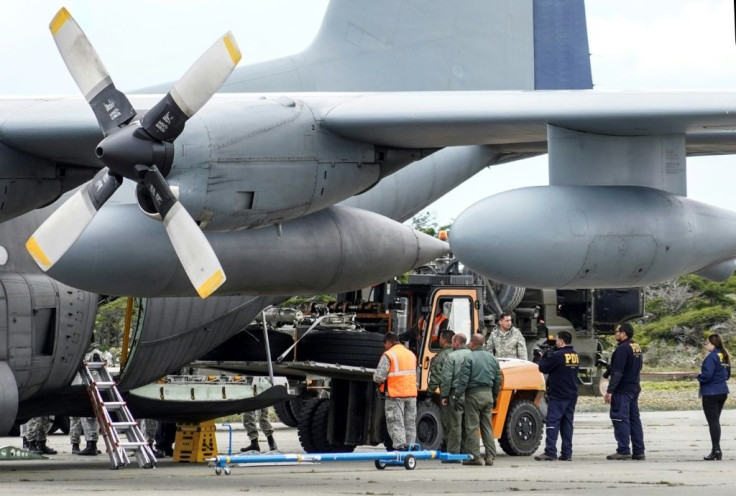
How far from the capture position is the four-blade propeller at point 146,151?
11.3 metres

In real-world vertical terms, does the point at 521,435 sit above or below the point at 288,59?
below

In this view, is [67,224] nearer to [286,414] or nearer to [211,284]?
[211,284]

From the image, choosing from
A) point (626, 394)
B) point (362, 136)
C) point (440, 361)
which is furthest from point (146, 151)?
point (626, 394)

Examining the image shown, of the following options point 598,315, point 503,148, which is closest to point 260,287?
point 503,148

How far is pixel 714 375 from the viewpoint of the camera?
15.6m

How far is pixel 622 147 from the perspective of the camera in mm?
12398

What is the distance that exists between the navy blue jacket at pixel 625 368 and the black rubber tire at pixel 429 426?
7.21 ft

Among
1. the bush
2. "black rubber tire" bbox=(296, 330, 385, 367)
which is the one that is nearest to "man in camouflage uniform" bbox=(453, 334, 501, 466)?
"black rubber tire" bbox=(296, 330, 385, 367)

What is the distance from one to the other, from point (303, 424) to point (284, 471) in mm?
2739

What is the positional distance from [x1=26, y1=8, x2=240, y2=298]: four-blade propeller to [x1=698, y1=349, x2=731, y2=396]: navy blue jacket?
21.8 ft

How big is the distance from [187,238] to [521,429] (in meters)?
7.10

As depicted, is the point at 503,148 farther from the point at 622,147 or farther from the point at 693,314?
the point at 693,314

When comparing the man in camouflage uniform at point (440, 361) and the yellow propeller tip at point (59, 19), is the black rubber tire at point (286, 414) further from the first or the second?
the yellow propeller tip at point (59, 19)

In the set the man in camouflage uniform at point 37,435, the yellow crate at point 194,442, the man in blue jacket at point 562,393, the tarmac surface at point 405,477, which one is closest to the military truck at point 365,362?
the tarmac surface at point 405,477
